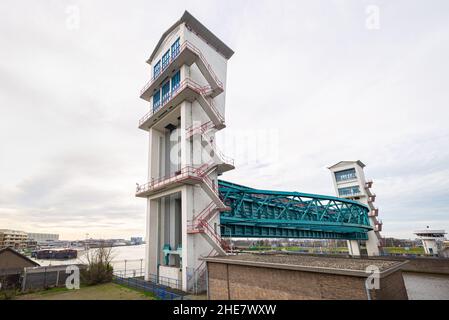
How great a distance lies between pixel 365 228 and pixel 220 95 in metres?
42.0

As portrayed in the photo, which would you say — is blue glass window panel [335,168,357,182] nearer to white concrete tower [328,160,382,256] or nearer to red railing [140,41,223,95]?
white concrete tower [328,160,382,256]

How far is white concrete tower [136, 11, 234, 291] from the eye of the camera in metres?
18.1

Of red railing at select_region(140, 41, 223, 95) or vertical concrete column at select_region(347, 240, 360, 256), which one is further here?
vertical concrete column at select_region(347, 240, 360, 256)

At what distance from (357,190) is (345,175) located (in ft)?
14.1

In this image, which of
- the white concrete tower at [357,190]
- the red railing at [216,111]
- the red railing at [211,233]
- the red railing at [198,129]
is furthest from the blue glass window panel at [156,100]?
the white concrete tower at [357,190]

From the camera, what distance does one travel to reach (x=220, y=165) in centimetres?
2086

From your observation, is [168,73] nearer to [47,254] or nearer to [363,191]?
[363,191]

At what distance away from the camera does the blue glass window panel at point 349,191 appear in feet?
169

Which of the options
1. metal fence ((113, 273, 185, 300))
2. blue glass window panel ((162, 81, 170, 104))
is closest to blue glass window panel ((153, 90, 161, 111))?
blue glass window panel ((162, 81, 170, 104))

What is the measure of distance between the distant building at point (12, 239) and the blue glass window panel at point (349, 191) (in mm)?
127615

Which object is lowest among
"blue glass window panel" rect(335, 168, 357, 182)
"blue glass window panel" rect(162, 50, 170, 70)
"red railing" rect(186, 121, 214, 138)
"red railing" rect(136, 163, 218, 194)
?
"red railing" rect(136, 163, 218, 194)

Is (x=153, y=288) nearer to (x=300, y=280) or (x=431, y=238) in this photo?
(x=300, y=280)

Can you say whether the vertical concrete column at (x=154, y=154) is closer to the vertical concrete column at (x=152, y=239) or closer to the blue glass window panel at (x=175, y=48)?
the vertical concrete column at (x=152, y=239)

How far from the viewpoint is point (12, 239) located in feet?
334
